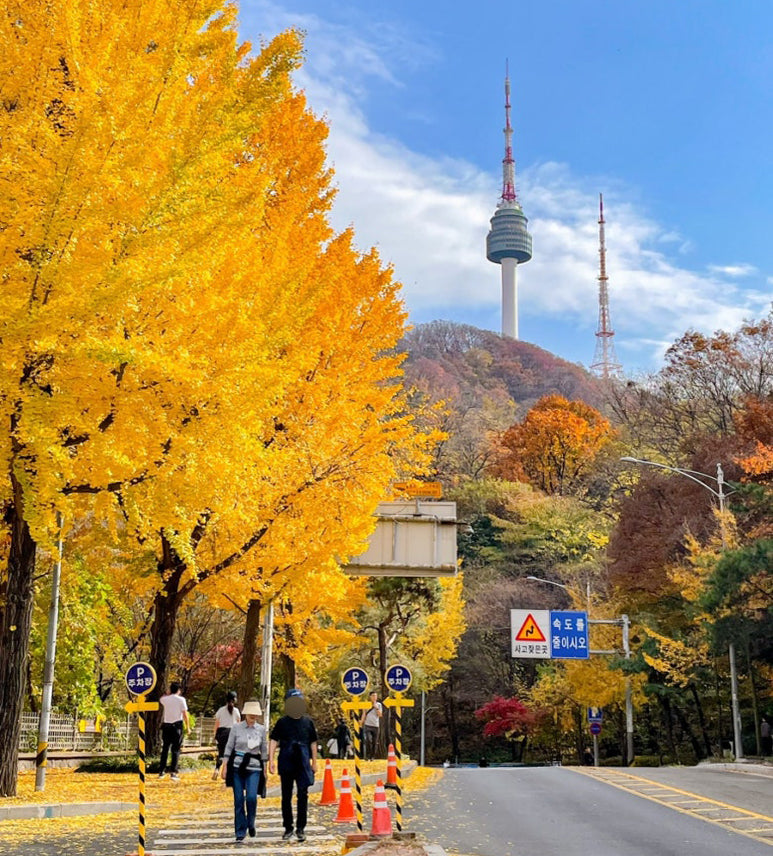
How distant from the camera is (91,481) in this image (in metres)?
12.6

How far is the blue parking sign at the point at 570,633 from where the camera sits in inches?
1495

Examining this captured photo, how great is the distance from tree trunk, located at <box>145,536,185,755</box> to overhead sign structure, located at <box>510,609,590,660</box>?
711 inches

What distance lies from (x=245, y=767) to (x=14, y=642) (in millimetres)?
4336

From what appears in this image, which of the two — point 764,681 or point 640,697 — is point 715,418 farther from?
point 764,681

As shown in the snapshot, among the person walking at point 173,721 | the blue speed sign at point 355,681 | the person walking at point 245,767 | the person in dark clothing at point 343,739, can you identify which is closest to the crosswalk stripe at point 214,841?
the person walking at point 245,767

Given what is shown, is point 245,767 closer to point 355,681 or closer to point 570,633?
point 355,681

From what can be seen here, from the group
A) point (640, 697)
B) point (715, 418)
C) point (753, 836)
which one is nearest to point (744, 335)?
point (715, 418)

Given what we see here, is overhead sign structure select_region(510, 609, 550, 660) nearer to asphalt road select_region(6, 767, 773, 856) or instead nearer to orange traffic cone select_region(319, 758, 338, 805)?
asphalt road select_region(6, 767, 773, 856)

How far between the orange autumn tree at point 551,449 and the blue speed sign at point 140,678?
2595 inches

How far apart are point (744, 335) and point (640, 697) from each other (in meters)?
17.4

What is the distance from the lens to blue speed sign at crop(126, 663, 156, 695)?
10945mm

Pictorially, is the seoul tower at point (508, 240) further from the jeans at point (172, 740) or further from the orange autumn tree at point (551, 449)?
the jeans at point (172, 740)

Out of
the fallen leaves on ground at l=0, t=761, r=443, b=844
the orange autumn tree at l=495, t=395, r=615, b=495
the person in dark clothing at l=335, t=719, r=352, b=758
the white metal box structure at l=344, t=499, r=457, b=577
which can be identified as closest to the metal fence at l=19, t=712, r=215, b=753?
the person in dark clothing at l=335, t=719, r=352, b=758

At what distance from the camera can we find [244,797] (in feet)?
36.8
